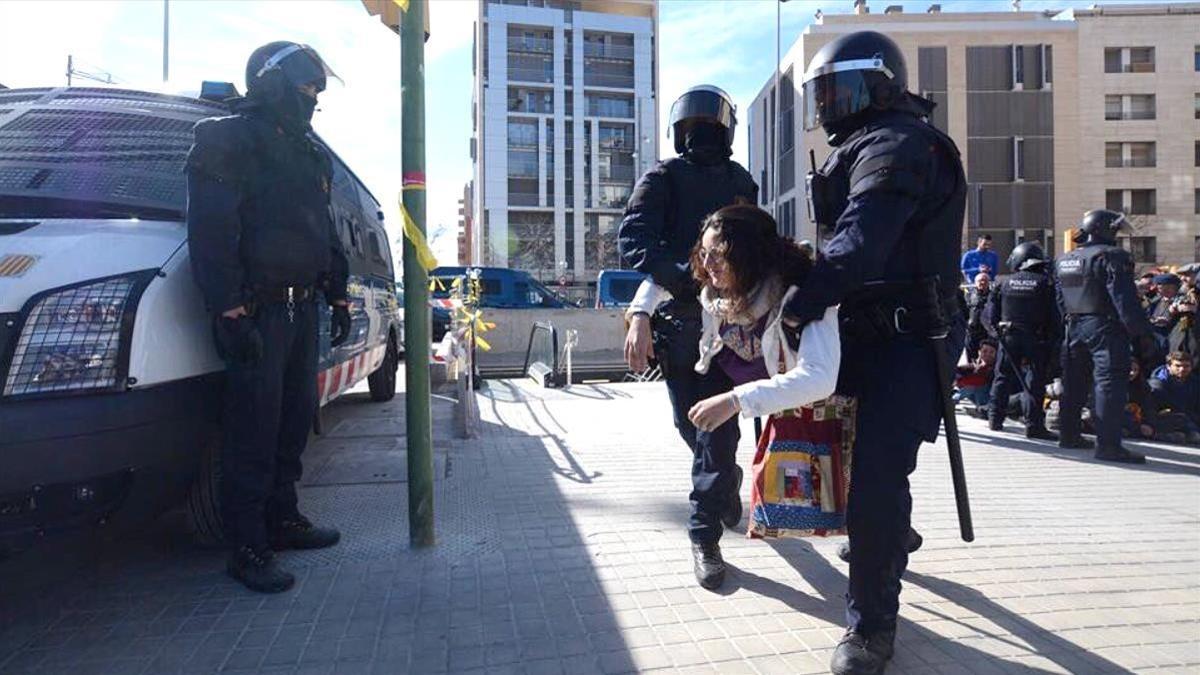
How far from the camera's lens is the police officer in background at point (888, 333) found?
2.20 metres

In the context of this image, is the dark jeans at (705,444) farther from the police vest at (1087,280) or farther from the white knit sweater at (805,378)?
the police vest at (1087,280)

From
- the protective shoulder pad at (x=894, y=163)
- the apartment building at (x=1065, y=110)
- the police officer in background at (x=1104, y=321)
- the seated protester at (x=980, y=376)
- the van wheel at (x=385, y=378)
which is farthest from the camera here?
the apartment building at (x=1065, y=110)

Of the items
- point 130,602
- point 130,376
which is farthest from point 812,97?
point 130,602

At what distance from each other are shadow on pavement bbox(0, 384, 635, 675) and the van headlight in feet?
3.00

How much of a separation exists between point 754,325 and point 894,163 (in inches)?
28.4

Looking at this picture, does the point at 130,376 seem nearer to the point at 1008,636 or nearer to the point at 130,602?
the point at 130,602

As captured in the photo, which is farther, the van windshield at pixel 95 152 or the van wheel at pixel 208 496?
the van wheel at pixel 208 496

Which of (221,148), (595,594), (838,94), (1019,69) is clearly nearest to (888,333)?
(838,94)

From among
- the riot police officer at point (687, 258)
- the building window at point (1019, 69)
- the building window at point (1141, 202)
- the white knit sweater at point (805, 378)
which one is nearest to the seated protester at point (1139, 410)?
the riot police officer at point (687, 258)

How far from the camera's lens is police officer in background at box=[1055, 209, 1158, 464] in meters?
5.25

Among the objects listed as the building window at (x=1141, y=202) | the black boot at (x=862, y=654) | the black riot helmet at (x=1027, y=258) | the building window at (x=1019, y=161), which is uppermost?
the building window at (x=1019, y=161)

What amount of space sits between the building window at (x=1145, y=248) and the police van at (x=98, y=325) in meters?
51.3

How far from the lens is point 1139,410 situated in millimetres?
6426

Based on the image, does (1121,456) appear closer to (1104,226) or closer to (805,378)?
(1104,226)
